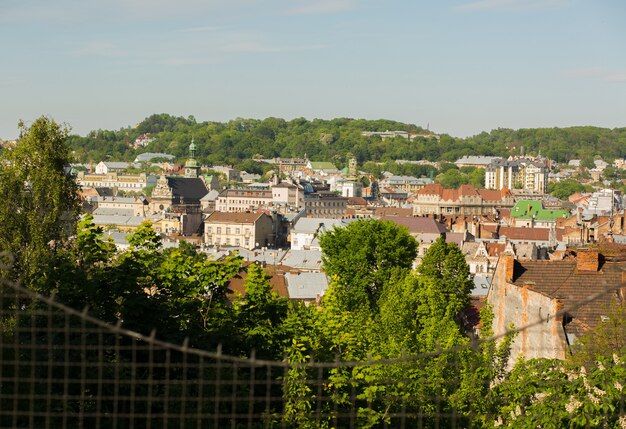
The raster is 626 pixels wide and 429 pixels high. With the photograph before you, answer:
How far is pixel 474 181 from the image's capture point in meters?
145

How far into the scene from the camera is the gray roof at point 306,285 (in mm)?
34344

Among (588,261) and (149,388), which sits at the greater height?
(588,261)

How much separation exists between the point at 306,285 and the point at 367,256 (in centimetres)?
522

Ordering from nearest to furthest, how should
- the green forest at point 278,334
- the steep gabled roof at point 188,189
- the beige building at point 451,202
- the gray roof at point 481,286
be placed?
the green forest at point 278,334, the gray roof at point 481,286, the beige building at point 451,202, the steep gabled roof at point 188,189

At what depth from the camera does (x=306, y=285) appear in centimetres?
3522

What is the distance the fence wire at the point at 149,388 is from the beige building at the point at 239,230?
185ft

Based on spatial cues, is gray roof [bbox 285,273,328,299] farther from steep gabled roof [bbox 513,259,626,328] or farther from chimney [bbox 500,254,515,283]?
steep gabled roof [bbox 513,259,626,328]

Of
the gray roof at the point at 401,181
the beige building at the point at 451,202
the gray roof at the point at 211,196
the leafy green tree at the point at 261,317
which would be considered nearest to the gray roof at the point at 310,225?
the beige building at the point at 451,202

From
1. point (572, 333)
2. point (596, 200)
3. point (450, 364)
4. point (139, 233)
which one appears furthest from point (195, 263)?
point (596, 200)

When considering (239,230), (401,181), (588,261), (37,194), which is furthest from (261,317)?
(401,181)

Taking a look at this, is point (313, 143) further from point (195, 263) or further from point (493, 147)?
point (195, 263)

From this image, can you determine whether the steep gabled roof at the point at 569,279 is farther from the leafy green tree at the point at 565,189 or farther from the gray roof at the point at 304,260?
the leafy green tree at the point at 565,189

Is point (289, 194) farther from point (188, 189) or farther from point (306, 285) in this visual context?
point (306, 285)

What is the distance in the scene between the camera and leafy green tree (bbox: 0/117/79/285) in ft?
53.5
